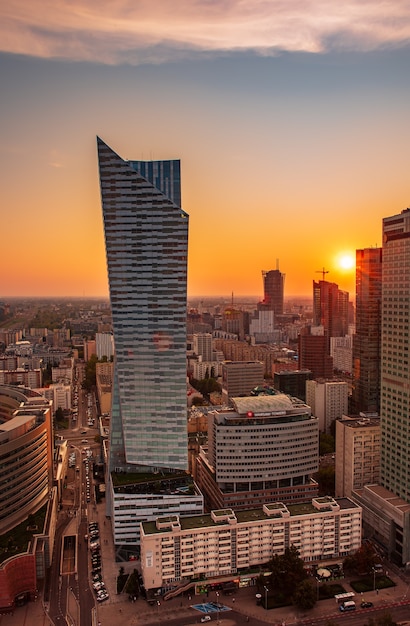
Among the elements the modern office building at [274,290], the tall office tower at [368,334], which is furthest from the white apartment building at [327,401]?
the modern office building at [274,290]

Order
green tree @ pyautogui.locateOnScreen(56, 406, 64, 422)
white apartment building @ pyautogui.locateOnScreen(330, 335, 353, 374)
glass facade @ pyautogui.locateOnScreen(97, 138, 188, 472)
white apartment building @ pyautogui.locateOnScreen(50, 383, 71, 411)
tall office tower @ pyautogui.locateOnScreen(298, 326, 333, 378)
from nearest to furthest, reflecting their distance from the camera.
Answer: glass facade @ pyautogui.locateOnScreen(97, 138, 188, 472) < green tree @ pyautogui.locateOnScreen(56, 406, 64, 422) < white apartment building @ pyautogui.locateOnScreen(50, 383, 71, 411) < tall office tower @ pyautogui.locateOnScreen(298, 326, 333, 378) < white apartment building @ pyautogui.locateOnScreen(330, 335, 353, 374)

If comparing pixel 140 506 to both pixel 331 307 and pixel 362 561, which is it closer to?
pixel 362 561

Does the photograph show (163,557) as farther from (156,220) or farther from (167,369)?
(156,220)

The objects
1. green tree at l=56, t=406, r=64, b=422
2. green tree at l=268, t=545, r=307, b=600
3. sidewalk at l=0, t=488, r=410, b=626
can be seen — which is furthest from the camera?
green tree at l=56, t=406, r=64, b=422

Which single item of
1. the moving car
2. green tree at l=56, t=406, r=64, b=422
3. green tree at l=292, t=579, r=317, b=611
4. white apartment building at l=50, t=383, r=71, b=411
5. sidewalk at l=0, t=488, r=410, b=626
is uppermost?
white apartment building at l=50, t=383, r=71, b=411

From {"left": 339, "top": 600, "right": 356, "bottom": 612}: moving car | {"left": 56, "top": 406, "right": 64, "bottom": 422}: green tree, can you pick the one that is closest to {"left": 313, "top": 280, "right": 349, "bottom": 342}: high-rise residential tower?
{"left": 56, "top": 406, "right": 64, "bottom": 422}: green tree

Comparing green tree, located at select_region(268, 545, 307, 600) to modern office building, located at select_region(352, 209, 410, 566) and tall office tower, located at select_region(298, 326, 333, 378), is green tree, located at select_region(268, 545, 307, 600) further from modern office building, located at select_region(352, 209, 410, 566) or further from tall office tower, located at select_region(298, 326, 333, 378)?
tall office tower, located at select_region(298, 326, 333, 378)

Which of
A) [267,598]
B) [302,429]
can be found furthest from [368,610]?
[302,429]
